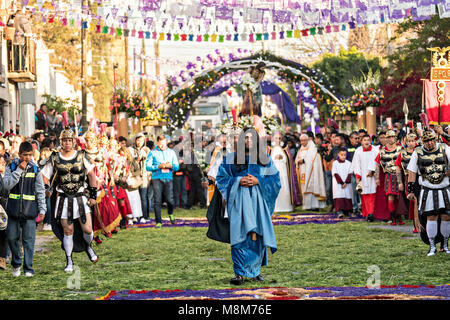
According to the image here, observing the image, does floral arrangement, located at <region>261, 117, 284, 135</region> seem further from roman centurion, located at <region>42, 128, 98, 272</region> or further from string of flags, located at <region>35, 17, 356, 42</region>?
roman centurion, located at <region>42, 128, 98, 272</region>

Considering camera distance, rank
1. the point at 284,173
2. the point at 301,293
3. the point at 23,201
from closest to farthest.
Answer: the point at 301,293 < the point at 23,201 < the point at 284,173

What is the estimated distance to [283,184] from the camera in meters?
23.4

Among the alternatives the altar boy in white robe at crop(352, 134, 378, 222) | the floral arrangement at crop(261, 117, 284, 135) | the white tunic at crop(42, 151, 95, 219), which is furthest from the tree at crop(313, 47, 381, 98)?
the white tunic at crop(42, 151, 95, 219)

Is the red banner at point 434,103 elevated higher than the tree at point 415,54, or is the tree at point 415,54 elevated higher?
the tree at point 415,54

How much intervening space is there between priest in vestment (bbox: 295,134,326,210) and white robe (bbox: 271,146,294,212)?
57 centimetres

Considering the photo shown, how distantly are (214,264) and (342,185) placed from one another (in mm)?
8957

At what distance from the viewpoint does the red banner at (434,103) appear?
18.3 metres

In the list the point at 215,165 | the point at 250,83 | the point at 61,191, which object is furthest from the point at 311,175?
the point at 61,191

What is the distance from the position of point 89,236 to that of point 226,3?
284 inches

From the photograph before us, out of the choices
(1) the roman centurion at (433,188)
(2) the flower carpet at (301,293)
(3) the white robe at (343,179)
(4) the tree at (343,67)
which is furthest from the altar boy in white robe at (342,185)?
(4) the tree at (343,67)

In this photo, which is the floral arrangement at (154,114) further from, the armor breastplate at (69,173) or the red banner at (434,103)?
the armor breastplate at (69,173)

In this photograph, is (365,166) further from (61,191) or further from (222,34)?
(61,191)

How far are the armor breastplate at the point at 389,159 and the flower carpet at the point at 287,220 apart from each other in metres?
1.97

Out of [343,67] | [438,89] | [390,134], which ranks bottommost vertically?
[390,134]
